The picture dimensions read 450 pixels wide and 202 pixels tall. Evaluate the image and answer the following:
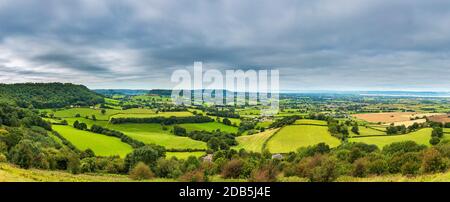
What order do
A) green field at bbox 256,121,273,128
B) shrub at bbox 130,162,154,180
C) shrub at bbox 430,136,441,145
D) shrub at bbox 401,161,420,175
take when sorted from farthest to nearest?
1. green field at bbox 256,121,273,128
2. shrub at bbox 430,136,441,145
3. shrub at bbox 130,162,154,180
4. shrub at bbox 401,161,420,175

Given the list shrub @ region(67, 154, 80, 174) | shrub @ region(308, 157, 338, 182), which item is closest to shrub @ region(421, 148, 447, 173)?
shrub @ region(308, 157, 338, 182)

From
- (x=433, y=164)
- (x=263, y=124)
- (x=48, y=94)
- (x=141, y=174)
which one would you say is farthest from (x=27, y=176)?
(x=48, y=94)

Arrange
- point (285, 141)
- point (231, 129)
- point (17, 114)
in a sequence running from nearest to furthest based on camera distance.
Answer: point (285, 141), point (17, 114), point (231, 129)

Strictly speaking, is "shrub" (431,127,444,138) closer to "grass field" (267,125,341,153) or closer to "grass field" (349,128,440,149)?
"grass field" (349,128,440,149)

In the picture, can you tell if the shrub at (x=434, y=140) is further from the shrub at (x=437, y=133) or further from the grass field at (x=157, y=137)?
the grass field at (x=157, y=137)

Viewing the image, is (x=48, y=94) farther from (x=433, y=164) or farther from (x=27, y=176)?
(x=433, y=164)
